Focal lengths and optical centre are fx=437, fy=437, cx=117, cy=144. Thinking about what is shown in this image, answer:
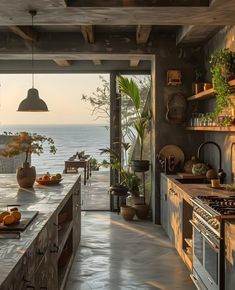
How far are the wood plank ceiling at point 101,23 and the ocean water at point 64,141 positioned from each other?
181 cm

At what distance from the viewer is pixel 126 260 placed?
4945 millimetres

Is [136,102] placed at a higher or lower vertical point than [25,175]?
higher

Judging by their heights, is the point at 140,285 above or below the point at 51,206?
below

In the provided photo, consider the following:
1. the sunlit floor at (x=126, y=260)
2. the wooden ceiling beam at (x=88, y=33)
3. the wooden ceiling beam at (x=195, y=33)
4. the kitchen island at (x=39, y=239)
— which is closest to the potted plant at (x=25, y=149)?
the kitchen island at (x=39, y=239)

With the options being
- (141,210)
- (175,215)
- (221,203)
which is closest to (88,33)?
(175,215)

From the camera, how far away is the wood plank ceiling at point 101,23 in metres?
3.89

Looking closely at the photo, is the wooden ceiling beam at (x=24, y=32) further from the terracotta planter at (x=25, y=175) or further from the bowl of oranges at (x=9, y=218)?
the bowl of oranges at (x=9, y=218)

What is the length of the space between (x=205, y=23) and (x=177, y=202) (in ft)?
6.46

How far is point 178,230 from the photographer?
4.98 metres

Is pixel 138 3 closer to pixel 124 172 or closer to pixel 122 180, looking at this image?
pixel 124 172

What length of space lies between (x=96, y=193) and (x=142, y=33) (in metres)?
3.92

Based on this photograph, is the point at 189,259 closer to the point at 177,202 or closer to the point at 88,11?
the point at 177,202

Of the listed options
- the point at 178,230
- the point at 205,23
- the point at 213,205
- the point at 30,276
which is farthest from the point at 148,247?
the point at 30,276

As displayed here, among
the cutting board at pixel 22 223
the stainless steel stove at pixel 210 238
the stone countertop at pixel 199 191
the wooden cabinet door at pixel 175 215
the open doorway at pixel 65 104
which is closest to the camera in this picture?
the cutting board at pixel 22 223
